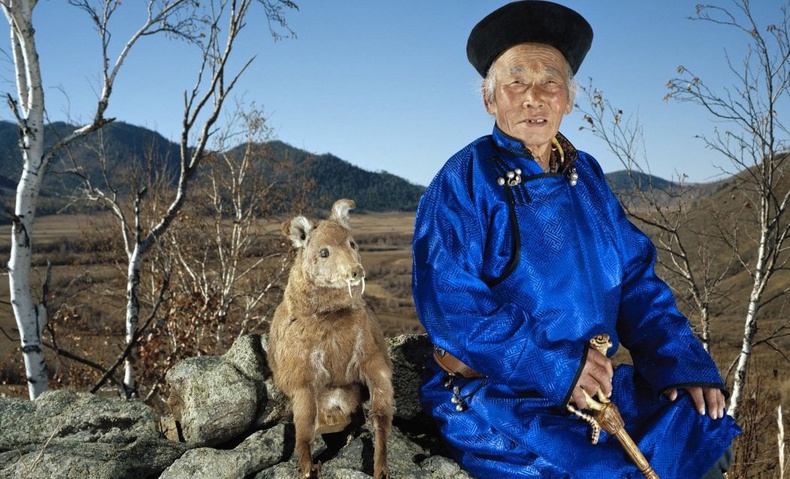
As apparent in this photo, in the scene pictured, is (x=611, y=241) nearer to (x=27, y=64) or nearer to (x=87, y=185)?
(x=27, y=64)

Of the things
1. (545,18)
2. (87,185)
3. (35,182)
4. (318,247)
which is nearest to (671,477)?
(318,247)

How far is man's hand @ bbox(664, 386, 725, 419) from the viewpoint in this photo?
298 cm

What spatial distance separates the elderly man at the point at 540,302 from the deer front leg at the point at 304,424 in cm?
71

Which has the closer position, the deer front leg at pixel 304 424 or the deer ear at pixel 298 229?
the deer front leg at pixel 304 424

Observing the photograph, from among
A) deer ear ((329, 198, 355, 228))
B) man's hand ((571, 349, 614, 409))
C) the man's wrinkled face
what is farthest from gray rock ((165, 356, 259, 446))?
the man's wrinkled face

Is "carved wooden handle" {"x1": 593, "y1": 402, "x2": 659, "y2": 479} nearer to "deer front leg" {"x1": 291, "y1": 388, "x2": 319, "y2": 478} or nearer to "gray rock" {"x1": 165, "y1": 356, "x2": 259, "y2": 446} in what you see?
"deer front leg" {"x1": 291, "y1": 388, "x2": 319, "y2": 478}

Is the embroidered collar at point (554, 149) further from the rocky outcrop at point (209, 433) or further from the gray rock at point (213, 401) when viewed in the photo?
the gray rock at point (213, 401)

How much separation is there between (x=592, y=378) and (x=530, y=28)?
201cm

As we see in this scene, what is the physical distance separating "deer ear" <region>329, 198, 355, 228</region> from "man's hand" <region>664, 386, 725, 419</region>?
6.85ft

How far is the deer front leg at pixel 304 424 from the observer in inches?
114

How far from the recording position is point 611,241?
334 cm

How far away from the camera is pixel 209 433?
372cm

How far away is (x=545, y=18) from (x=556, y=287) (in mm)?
1587

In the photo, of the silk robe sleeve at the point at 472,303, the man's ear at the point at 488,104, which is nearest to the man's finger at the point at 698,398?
the silk robe sleeve at the point at 472,303
